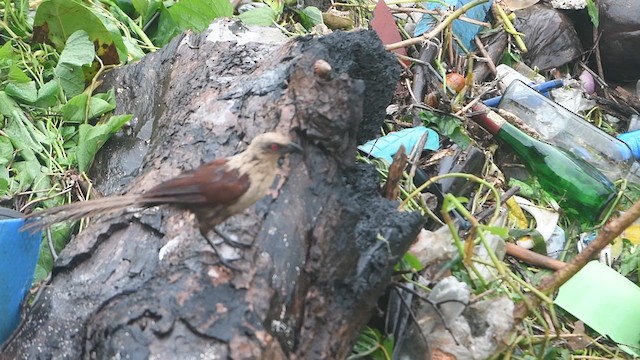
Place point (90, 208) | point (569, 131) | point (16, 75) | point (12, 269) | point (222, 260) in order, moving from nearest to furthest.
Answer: point (222, 260), point (90, 208), point (12, 269), point (16, 75), point (569, 131)

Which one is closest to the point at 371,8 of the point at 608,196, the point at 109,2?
the point at 109,2

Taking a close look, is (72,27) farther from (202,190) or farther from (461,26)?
(461,26)

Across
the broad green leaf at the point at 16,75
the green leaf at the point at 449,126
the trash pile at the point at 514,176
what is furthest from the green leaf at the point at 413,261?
the broad green leaf at the point at 16,75

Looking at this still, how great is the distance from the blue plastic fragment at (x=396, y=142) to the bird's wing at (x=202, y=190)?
1285 mm

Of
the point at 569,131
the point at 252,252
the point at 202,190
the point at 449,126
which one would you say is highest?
the point at 202,190

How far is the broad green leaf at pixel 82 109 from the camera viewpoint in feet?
9.76

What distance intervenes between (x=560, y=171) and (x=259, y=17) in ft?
5.49

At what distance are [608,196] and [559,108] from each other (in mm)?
736

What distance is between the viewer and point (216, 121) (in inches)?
85.6

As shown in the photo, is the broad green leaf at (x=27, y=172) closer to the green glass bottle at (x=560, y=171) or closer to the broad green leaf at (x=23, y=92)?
the broad green leaf at (x=23, y=92)

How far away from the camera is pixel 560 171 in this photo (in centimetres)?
330

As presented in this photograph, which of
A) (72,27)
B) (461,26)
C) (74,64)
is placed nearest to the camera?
(74,64)

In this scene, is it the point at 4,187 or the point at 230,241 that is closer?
the point at 230,241

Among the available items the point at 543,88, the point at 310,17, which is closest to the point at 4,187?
the point at 310,17
